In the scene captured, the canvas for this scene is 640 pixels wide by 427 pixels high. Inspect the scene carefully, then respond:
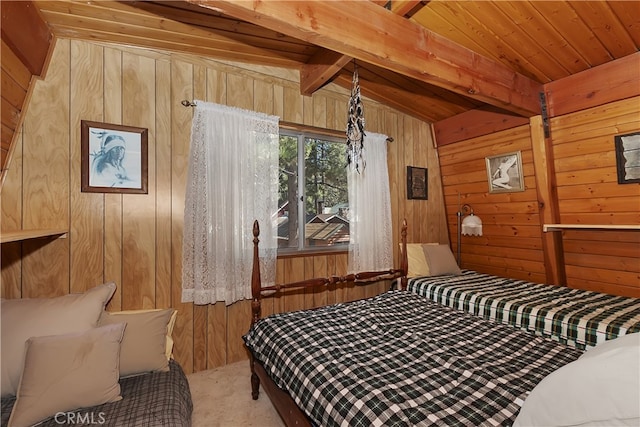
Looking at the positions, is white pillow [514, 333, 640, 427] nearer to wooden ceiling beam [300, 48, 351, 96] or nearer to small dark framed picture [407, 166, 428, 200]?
wooden ceiling beam [300, 48, 351, 96]

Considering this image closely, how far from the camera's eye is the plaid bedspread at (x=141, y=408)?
1.23 m

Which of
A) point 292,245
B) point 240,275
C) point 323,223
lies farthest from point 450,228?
point 240,275

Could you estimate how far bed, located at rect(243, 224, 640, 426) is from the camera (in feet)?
3.55

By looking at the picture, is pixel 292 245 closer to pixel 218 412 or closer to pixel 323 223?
pixel 323 223

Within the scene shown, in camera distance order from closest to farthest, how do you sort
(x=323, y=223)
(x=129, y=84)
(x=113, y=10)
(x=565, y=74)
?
(x=113, y=10)
(x=129, y=84)
(x=565, y=74)
(x=323, y=223)

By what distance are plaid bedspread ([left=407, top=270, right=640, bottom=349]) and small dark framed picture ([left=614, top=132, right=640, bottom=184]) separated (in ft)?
3.23

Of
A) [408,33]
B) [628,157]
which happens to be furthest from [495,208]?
[408,33]

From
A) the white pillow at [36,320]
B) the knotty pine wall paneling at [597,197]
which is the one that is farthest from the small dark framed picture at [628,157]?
the white pillow at [36,320]

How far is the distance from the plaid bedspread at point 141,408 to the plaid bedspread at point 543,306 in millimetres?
2257

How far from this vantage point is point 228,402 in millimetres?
2033

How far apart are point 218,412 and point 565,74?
12.7 ft

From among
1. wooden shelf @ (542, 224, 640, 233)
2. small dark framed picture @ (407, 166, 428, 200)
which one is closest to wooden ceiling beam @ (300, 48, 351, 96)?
small dark framed picture @ (407, 166, 428, 200)

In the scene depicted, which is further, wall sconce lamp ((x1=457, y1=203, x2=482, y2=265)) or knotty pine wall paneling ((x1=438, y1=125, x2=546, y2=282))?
wall sconce lamp ((x1=457, y1=203, x2=482, y2=265))

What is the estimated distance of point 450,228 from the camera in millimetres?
3898
